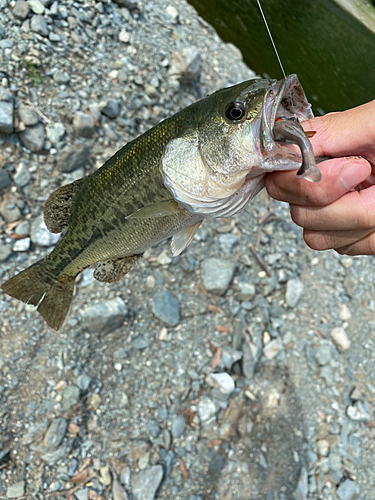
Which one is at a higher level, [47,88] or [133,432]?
[47,88]

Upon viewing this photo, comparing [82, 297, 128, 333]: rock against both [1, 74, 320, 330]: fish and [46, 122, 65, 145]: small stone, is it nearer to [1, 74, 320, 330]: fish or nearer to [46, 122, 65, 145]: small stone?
[1, 74, 320, 330]: fish

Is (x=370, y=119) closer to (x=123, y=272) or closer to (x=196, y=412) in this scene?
(x=123, y=272)

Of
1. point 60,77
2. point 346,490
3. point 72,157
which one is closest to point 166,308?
point 72,157

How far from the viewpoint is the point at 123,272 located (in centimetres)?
234

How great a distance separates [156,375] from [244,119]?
9.31ft

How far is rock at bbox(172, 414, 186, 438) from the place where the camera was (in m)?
3.47

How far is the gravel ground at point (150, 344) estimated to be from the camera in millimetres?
3217

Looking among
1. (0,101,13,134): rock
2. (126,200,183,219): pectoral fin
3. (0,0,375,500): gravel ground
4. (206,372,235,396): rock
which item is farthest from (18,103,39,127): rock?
(206,372,235,396): rock

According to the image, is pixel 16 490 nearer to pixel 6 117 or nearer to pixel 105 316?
pixel 105 316

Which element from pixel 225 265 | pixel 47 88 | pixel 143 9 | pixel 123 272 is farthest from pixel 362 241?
pixel 143 9

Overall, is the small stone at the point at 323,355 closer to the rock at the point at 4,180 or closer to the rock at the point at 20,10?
the rock at the point at 4,180

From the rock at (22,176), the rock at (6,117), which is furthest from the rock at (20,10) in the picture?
the rock at (22,176)

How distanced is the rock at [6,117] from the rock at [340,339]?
4768 millimetres

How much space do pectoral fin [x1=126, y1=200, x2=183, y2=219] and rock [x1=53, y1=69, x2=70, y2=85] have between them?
3.34 meters
